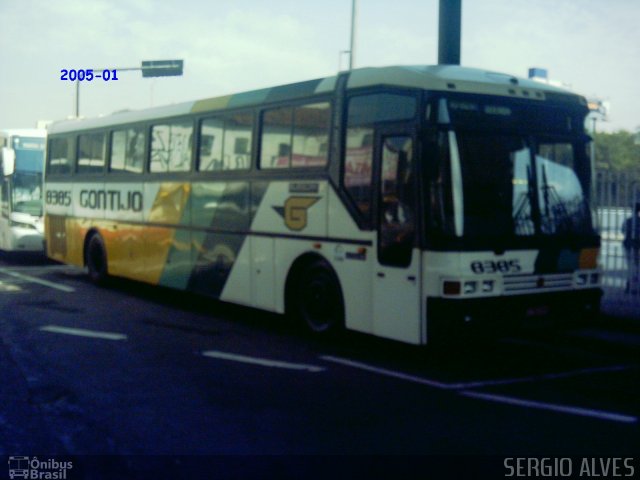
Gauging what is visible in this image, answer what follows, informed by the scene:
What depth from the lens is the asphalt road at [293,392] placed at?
5883mm

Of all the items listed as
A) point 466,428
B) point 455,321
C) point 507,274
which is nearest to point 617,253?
point 507,274

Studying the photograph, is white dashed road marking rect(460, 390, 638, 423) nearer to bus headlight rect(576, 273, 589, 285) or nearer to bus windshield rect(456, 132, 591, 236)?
bus windshield rect(456, 132, 591, 236)

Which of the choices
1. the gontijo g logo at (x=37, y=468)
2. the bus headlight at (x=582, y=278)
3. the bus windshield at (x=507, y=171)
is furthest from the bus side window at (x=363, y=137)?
the gontijo g logo at (x=37, y=468)

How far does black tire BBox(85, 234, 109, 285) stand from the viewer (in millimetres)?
15734

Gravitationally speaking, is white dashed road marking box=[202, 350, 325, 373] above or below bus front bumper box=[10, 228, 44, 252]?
below

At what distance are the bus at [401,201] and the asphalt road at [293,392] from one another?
580 millimetres

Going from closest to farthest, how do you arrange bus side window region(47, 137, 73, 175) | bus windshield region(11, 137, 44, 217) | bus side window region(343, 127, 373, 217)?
bus side window region(343, 127, 373, 217) → bus side window region(47, 137, 73, 175) → bus windshield region(11, 137, 44, 217)

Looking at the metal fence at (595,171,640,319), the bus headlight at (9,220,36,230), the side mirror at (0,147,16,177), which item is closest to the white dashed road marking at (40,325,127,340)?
the metal fence at (595,171,640,319)

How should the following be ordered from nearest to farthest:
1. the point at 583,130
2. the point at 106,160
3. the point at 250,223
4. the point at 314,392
Result: the point at 314,392 → the point at 583,130 → the point at 250,223 → the point at 106,160

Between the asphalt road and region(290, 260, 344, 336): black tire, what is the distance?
0.20m

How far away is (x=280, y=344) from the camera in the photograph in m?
9.88

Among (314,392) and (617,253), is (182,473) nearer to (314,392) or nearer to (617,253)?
(314,392)

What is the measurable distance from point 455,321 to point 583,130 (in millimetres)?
2790

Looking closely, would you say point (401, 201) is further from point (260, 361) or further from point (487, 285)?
point (260, 361)
